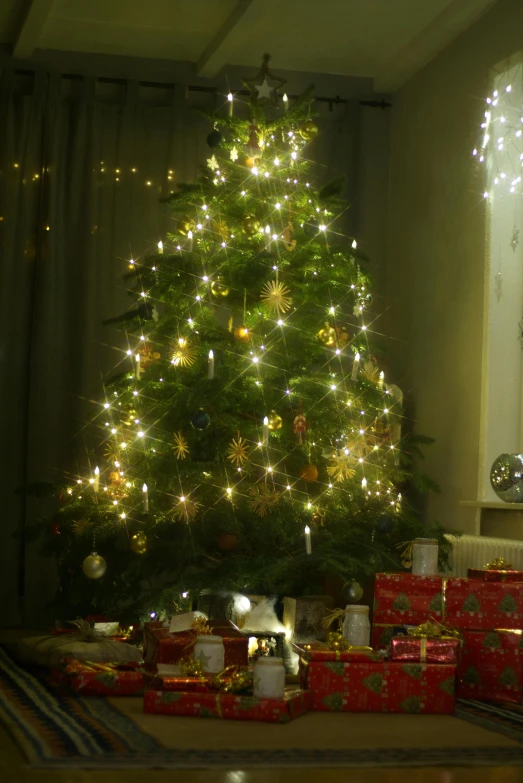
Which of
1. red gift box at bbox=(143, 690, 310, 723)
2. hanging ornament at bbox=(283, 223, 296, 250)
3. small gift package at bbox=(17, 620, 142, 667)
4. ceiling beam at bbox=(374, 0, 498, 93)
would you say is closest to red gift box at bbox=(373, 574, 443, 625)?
red gift box at bbox=(143, 690, 310, 723)

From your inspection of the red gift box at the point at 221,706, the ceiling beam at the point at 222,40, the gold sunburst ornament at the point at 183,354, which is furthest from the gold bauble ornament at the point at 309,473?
the ceiling beam at the point at 222,40

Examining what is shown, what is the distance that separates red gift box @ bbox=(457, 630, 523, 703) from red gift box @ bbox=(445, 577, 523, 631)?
3 cm

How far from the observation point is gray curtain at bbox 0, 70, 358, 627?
188 inches

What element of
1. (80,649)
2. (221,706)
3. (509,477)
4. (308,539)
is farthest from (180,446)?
(221,706)

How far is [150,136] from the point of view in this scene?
5.08m

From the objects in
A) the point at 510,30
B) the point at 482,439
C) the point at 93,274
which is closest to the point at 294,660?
the point at 482,439

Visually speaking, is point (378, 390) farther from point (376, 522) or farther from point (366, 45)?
point (366, 45)

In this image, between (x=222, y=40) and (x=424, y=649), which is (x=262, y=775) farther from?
(x=222, y=40)

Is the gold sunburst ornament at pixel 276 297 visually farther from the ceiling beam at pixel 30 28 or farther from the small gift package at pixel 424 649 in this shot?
the ceiling beam at pixel 30 28

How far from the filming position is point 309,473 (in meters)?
3.68

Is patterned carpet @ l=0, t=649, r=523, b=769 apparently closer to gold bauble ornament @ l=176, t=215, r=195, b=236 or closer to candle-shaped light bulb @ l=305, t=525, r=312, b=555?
candle-shaped light bulb @ l=305, t=525, r=312, b=555

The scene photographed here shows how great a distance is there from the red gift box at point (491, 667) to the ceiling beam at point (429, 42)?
2.68m

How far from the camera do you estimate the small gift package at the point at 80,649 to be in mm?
3092

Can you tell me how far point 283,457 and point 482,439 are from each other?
3.01 feet
